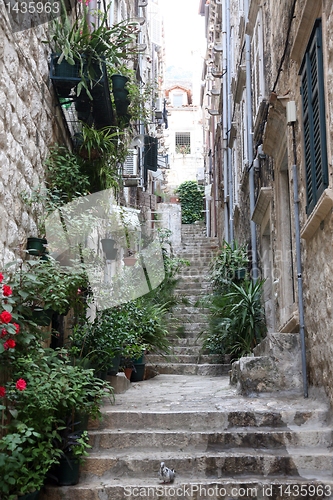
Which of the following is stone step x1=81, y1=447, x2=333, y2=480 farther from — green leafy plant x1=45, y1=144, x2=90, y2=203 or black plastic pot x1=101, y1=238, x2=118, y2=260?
black plastic pot x1=101, y1=238, x2=118, y2=260

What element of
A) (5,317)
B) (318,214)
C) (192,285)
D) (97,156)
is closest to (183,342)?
(192,285)

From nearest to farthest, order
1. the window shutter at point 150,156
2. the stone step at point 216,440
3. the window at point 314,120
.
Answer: the window at point 314,120
the stone step at point 216,440
the window shutter at point 150,156

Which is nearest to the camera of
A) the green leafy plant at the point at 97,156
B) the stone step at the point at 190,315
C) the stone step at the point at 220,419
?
the stone step at the point at 220,419

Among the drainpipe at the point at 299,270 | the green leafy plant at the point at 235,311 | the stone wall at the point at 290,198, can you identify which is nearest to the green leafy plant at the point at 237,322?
the green leafy plant at the point at 235,311

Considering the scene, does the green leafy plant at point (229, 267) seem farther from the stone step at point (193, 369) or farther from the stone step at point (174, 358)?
the stone step at point (193, 369)

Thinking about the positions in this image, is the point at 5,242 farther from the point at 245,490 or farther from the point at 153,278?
the point at 153,278

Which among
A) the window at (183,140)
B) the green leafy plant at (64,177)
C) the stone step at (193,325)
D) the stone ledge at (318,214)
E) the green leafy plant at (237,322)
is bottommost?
the stone step at (193,325)

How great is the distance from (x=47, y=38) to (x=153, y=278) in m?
5.63

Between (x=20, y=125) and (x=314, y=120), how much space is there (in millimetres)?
2459

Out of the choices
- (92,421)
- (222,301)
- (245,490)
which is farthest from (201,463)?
(222,301)

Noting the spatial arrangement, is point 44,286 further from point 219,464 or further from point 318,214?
point 318,214

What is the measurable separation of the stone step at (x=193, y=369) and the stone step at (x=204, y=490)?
4986 mm

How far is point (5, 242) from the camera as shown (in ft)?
15.4

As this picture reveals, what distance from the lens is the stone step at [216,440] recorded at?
4914mm
